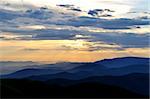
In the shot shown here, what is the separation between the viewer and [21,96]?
148m

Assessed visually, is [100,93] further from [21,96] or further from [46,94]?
[21,96]

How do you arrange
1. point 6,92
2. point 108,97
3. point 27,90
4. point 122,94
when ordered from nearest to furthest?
point 6,92 → point 27,90 → point 108,97 → point 122,94

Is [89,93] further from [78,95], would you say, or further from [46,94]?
[46,94]

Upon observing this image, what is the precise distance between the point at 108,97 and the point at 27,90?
105 feet

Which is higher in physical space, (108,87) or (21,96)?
(21,96)

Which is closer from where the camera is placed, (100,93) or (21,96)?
(21,96)

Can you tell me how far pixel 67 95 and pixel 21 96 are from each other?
1008 inches

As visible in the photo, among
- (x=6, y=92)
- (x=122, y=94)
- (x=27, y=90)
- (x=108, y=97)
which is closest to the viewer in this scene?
(x=6, y=92)

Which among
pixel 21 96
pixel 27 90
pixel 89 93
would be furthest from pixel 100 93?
pixel 21 96

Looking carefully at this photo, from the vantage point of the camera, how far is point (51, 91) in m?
178

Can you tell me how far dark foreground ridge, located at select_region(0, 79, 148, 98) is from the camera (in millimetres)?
154562

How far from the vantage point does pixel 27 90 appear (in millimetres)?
165625

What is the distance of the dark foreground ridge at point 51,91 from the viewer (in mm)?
154562

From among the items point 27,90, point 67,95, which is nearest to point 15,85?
point 27,90
